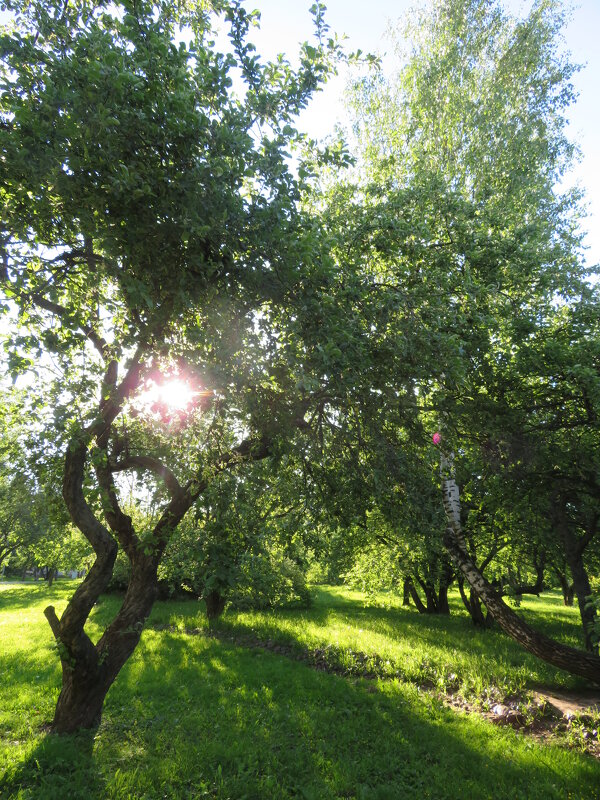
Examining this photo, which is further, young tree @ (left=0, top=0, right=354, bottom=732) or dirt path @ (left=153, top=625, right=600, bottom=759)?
dirt path @ (left=153, top=625, right=600, bottom=759)

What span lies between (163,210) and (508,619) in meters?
11.1

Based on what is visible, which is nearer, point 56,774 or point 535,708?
point 56,774

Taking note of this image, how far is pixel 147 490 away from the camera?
10648mm

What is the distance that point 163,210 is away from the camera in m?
5.21

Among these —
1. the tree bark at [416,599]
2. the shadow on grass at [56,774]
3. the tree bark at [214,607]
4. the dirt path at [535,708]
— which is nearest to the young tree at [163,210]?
the shadow on grass at [56,774]

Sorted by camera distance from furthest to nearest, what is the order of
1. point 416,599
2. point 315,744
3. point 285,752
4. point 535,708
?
point 416,599, point 535,708, point 315,744, point 285,752

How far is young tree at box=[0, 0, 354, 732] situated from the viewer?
15.2ft

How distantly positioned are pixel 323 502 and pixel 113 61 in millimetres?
8113

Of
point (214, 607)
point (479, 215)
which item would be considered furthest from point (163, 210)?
point (214, 607)

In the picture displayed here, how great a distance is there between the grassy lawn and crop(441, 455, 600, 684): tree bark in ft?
5.34

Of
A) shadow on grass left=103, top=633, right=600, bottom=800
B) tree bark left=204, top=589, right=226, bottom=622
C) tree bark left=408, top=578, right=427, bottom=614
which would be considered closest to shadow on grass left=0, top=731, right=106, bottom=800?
shadow on grass left=103, top=633, right=600, bottom=800

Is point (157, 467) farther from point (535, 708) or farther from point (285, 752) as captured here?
point (535, 708)

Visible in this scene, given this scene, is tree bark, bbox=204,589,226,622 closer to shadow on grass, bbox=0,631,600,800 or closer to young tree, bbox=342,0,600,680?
shadow on grass, bbox=0,631,600,800

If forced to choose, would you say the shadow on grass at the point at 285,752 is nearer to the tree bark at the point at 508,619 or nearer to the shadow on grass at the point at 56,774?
the shadow on grass at the point at 56,774
